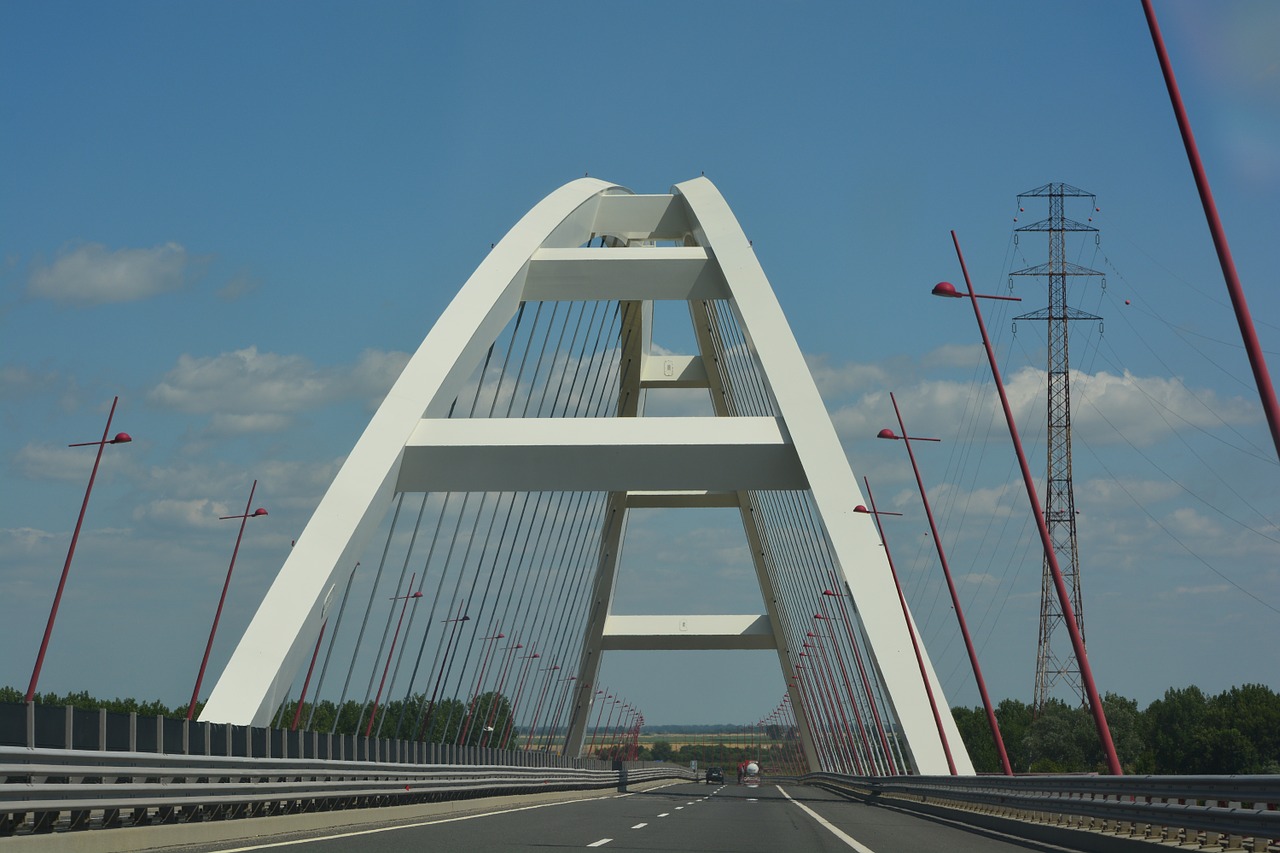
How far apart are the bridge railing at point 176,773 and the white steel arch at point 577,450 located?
1.78m

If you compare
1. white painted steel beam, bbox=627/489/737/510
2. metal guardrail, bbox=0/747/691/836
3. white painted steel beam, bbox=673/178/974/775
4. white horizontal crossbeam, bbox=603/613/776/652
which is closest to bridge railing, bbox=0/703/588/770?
metal guardrail, bbox=0/747/691/836

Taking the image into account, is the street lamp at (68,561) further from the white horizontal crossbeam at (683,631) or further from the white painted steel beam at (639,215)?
the white horizontal crossbeam at (683,631)

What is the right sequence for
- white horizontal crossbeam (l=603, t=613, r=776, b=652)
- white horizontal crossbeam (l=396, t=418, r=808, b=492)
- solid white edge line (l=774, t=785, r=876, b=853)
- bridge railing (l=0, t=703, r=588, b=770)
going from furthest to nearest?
white horizontal crossbeam (l=603, t=613, r=776, b=652), white horizontal crossbeam (l=396, t=418, r=808, b=492), solid white edge line (l=774, t=785, r=876, b=853), bridge railing (l=0, t=703, r=588, b=770)

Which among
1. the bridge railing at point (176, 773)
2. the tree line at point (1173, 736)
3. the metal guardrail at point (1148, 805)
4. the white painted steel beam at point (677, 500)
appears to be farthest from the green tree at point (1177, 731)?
the bridge railing at point (176, 773)

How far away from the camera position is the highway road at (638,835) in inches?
492

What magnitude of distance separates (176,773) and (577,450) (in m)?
11.2

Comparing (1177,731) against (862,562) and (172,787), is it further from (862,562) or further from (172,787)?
(172,787)

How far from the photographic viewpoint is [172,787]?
11.9m

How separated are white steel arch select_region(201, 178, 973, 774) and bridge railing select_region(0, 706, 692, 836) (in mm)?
1780

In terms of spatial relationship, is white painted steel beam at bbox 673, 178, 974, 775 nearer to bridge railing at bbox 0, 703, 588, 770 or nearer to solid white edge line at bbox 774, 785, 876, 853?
solid white edge line at bbox 774, 785, 876, 853

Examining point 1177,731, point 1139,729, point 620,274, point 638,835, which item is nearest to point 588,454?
point 620,274

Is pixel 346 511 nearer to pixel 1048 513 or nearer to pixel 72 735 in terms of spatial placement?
pixel 72 735

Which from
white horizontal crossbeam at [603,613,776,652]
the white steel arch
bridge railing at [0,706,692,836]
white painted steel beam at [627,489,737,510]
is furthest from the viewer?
white horizontal crossbeam at [603,613,776,652]

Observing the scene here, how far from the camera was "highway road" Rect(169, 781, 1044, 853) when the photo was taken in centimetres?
1248
